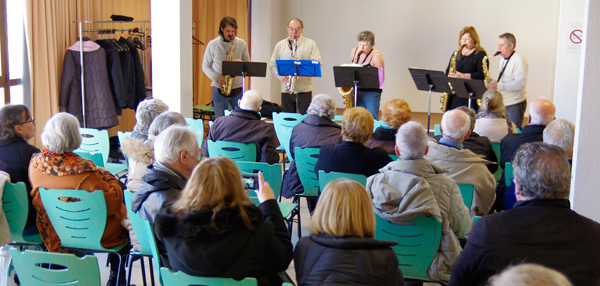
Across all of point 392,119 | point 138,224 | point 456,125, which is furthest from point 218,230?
point 392,119

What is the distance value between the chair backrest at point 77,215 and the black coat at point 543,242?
2.02 m

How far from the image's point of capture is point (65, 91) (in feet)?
23.9

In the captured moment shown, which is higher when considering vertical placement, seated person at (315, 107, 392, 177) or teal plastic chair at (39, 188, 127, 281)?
seated person at (315, 107, 392, 177)

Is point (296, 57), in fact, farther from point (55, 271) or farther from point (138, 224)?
point (55, 271)

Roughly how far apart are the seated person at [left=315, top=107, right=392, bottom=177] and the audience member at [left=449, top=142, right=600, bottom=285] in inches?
63.3

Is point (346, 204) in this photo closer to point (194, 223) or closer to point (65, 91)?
point (194, 223)

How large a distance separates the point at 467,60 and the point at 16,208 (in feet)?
18.6

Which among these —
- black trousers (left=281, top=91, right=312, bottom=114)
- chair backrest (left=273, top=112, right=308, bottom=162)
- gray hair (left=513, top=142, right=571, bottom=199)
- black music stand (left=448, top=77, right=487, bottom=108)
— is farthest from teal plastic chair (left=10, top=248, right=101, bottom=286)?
black trousers (left=281, top=91, right=312, bottom=114)

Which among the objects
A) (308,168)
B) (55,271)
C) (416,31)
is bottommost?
(55,271)

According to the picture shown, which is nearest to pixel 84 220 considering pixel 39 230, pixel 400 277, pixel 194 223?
pixel 39 230

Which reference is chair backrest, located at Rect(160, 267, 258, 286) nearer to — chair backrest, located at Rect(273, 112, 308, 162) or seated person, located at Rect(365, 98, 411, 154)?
seated person, located at Rect(365, 98, 411, 154)

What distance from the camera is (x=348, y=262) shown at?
2.23 meters

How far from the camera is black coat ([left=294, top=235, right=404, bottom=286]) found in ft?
7.31

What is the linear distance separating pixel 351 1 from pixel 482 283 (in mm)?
8972
